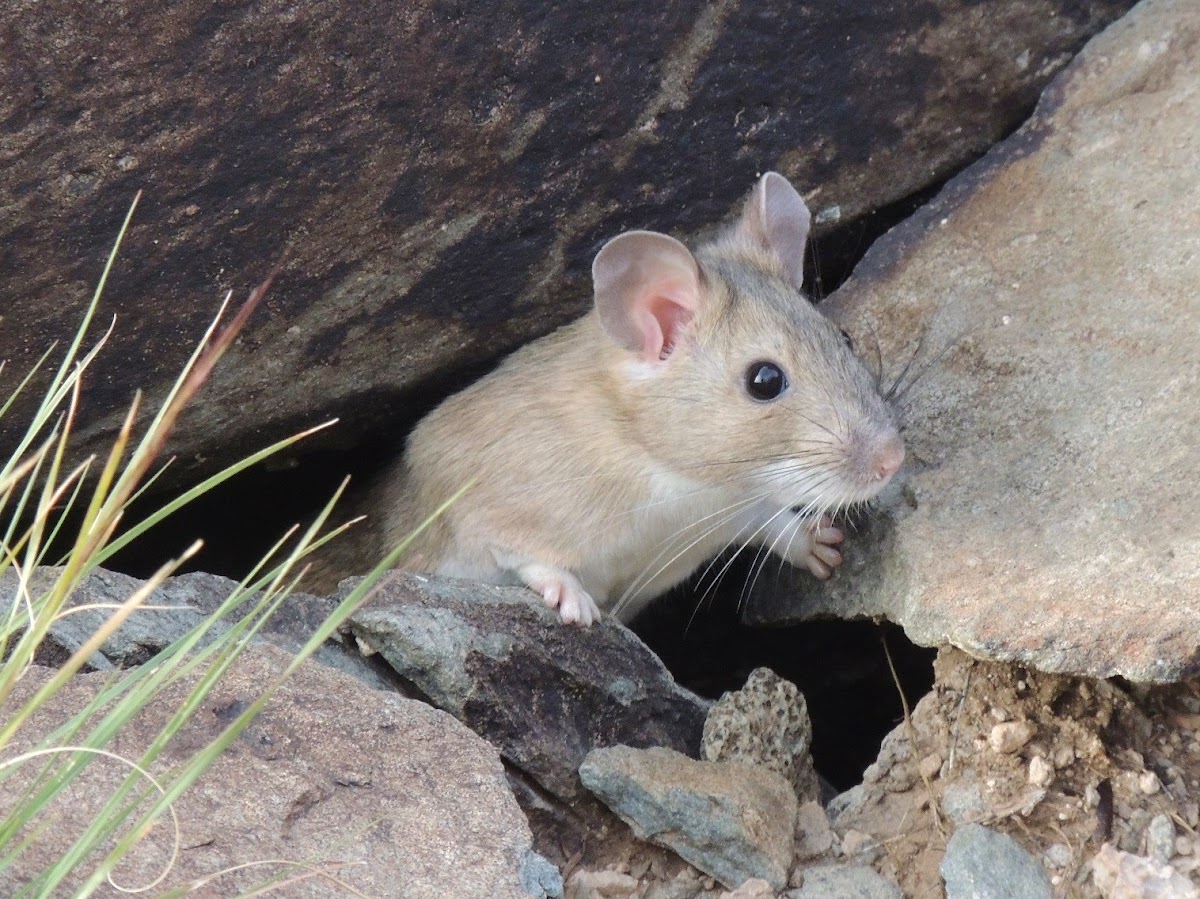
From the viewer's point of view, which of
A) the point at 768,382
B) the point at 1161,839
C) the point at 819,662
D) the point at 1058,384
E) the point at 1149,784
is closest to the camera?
the point at 1161,839

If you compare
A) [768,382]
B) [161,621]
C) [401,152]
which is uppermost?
Answer: [401,152]

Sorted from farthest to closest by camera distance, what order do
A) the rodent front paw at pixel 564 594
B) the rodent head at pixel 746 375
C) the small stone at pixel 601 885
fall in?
the rodent front paw at pixel 564 594 → the rodent head at pixel 746 375 → the small stone at pixel 601 885

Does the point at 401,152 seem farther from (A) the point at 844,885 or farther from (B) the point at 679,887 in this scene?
(A) the point at 844,885

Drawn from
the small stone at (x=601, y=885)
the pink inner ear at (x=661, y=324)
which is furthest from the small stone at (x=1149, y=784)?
the pink inner ear at (x=661, y=324)

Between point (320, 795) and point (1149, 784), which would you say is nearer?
point (320, 795)

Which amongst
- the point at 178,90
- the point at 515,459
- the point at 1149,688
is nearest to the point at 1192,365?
the point at 1149,688

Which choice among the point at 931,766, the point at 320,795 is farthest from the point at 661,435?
the point at 320,795

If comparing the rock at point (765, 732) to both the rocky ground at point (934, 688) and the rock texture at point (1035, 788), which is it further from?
the rock texture at point (1035, 788)

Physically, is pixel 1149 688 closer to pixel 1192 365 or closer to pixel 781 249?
pixel 1192 365
